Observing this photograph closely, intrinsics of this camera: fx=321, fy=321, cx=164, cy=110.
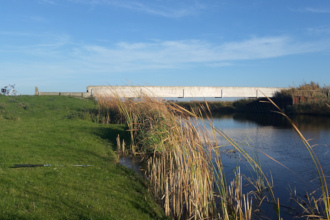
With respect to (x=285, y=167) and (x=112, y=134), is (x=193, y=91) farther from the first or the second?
(x=285, y=167)

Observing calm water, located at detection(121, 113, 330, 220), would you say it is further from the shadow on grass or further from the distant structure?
the distant structure

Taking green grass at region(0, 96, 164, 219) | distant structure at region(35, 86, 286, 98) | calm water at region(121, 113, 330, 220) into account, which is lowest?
calm water at region(121, 113, 330, 220)

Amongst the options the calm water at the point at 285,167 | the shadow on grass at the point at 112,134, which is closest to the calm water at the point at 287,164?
the calm water at the point at 285,167

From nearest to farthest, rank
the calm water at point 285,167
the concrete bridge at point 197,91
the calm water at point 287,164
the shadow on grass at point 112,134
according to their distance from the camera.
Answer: the calm water at point 285,167, the calm water at point 287,164, the shadow on grass at point 112,134, the concrete bridge at point 197,91

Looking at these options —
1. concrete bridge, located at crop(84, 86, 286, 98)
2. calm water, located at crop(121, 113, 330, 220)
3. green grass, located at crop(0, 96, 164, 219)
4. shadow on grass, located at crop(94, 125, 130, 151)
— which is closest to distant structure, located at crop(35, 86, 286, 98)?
concrete bridge, located at crop(84, 86, 286, 98)

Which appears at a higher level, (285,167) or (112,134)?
(112,134)

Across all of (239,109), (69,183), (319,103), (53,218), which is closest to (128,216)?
(53,218)

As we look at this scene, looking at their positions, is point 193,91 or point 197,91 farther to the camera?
point 197,91

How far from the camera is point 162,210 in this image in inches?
226

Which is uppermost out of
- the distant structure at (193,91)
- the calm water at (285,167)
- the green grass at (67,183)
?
the distant structure at (193,91)

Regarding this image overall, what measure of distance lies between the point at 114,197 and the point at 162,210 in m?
0.89

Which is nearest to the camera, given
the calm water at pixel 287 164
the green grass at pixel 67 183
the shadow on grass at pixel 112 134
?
the green grass at pixel 67 183

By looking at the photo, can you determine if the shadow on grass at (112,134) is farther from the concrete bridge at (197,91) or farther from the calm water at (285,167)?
the concrete bridge at (197,91)

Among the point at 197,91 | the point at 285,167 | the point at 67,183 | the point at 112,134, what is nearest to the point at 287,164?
the point at 285,167
